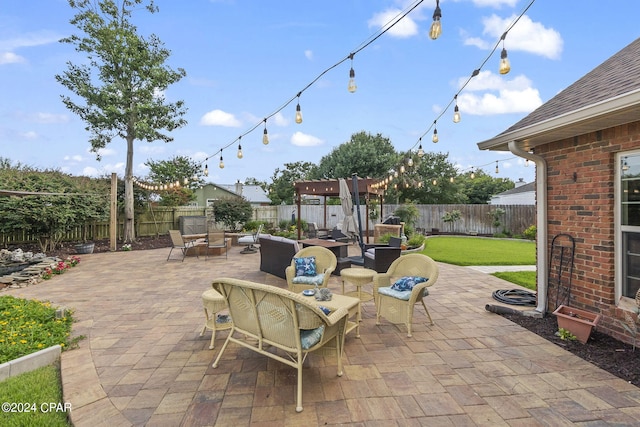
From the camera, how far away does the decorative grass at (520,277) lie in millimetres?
5582

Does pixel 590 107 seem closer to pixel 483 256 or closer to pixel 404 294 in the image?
pixel 404 294

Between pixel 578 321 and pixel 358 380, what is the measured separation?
2427 millimetres

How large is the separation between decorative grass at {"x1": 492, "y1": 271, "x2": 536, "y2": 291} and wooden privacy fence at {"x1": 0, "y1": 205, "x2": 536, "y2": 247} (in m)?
6.29

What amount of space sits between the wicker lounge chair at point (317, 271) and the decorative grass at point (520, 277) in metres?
3.51

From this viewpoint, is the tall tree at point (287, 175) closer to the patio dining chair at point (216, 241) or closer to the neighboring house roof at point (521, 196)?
the neighboring house roof at point (521, 196)

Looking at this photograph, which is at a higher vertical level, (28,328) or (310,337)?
(310,337)

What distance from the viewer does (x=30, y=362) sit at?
2783 mm

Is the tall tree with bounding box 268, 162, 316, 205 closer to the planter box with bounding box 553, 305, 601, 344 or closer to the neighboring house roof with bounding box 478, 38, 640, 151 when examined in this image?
the neighboring house roof with bounding box 478, 38, 640, 151

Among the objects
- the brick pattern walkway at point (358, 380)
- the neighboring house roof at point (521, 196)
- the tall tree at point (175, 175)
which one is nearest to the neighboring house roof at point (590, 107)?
the brick pattern walkway at point (358, 380)

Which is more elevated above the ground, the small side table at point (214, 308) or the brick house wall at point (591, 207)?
the brick house wall at point (591, 207)

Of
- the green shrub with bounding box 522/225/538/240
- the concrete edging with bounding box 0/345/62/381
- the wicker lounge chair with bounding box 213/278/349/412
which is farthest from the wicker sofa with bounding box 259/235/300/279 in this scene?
the green shrub with bounding box 522/225/538/240

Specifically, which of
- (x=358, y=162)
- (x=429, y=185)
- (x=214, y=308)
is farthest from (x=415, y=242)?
(x=429, y=185)

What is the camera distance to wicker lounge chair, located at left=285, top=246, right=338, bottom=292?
4.36 meters

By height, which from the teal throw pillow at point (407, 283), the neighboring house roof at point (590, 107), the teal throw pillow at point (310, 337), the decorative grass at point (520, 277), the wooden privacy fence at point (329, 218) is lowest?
the decorative grass at point (520, 277)
